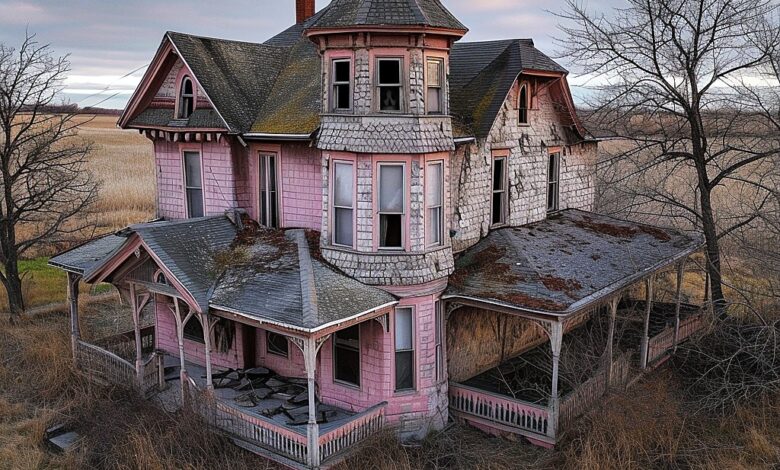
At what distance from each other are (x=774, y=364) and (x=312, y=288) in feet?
38.6

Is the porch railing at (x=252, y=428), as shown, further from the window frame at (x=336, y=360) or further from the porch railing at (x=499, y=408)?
the porch railing at (x=499, y=408)

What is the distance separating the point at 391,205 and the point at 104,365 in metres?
8.81

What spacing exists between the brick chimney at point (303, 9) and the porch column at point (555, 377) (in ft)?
45.4

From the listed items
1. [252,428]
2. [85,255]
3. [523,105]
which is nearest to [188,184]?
A: [85,255]

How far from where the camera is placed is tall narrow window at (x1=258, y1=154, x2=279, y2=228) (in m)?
15.9

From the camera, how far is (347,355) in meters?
14.2

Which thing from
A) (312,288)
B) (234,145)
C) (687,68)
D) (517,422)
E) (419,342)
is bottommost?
(517,422)

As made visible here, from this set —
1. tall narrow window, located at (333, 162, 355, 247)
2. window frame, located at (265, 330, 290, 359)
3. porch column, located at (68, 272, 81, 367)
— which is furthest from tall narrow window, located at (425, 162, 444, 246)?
porch column, located at (68, 272, 81, 367)

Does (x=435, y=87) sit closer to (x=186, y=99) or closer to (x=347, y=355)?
(x=347, y=355)

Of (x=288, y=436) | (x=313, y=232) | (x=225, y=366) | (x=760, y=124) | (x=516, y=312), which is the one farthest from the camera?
(x=760, y=124)

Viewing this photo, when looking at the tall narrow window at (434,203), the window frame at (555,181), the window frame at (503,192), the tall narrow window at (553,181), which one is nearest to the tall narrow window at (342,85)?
the tall narrow window at (434,203)

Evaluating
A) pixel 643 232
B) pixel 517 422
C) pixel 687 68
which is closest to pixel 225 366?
pixel 517 422

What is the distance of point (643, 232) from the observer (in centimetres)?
1867

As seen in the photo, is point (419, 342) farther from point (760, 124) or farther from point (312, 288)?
point (760, 124)
